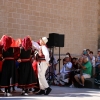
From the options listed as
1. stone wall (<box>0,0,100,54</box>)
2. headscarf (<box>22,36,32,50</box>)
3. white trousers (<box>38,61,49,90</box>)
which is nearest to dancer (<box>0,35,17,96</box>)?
headscarf (<box>22,36,32,50</box>)

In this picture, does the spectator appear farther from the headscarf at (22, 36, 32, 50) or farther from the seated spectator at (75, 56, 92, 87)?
the headscarf at (22, 36, 32, 50)

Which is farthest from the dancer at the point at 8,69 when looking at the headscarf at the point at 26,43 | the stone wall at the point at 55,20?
the stone wall at the point at 55,20

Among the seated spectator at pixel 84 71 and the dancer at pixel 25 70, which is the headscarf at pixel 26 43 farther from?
the seated spectator at pixel 84 71

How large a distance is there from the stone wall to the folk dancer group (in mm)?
5048

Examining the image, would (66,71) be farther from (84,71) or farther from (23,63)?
(23,63)

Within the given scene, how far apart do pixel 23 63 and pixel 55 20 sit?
7.04 metres

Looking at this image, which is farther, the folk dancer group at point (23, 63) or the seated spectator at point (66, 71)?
the seated spectator at point (66, 71)

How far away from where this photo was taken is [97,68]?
1041cm

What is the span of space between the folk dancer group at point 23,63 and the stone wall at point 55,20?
505 centimetres

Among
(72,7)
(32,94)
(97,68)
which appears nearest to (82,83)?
(97,68)

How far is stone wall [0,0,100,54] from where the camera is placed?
1300 cm

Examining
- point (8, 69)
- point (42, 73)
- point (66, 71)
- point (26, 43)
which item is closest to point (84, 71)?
point (66, 71)

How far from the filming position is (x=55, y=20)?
1455cm

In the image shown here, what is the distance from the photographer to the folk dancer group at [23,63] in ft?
25.0
